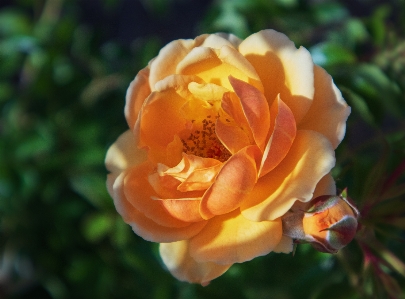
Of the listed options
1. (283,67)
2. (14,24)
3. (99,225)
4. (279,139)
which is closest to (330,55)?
(283,67)

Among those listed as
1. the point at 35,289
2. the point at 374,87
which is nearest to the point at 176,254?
the point at 374,87

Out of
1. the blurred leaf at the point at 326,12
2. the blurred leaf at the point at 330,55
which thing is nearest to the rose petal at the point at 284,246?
the blurred leaf at the point at 330,55

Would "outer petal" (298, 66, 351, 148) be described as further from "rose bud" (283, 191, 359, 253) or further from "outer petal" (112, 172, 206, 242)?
"outer petal" (112, 172, 206, 242)

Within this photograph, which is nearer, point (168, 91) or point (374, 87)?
point (168, 91)

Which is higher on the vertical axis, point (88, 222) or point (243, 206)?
point (243, 206)

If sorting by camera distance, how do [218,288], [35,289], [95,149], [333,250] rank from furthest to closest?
[35,289]
[95,149]
[218,288]
[333,250]

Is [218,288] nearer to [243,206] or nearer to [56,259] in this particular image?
[243,206]
